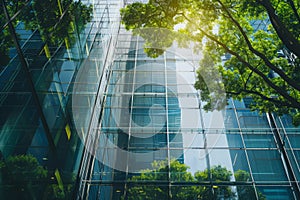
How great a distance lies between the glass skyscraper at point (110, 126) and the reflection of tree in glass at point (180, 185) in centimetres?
3

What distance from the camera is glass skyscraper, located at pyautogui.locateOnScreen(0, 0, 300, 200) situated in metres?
4.02

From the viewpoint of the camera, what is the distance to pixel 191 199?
24.8 feet

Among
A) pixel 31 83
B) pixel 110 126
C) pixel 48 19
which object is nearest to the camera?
pixel 31 83

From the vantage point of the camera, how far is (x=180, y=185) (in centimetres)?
788

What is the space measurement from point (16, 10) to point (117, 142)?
19.7 ft

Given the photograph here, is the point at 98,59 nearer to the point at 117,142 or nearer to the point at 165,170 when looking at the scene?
the point at 117,142

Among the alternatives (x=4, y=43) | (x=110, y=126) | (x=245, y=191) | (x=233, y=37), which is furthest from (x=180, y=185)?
(x=4, y=43)

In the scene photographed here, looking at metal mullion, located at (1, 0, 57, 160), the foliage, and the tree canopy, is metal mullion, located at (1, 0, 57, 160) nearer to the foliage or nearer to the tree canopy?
the foliage

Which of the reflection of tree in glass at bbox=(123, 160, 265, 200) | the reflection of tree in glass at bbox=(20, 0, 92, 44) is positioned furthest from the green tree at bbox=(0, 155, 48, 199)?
the reflection of tree in glass at bbox=(123, 160, 265, 200)

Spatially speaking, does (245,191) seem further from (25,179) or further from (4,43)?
(4,43)

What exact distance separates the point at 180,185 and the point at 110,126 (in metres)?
3.54

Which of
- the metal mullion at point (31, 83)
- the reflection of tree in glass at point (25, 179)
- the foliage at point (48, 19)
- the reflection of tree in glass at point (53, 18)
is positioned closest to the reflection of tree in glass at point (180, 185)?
the reflection of tree in glass at point (25, 179)

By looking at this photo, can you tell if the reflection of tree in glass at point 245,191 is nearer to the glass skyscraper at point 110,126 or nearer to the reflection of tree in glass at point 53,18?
the glass skyscraper at point 110,126

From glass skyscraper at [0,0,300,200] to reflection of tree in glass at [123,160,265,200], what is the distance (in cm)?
3
